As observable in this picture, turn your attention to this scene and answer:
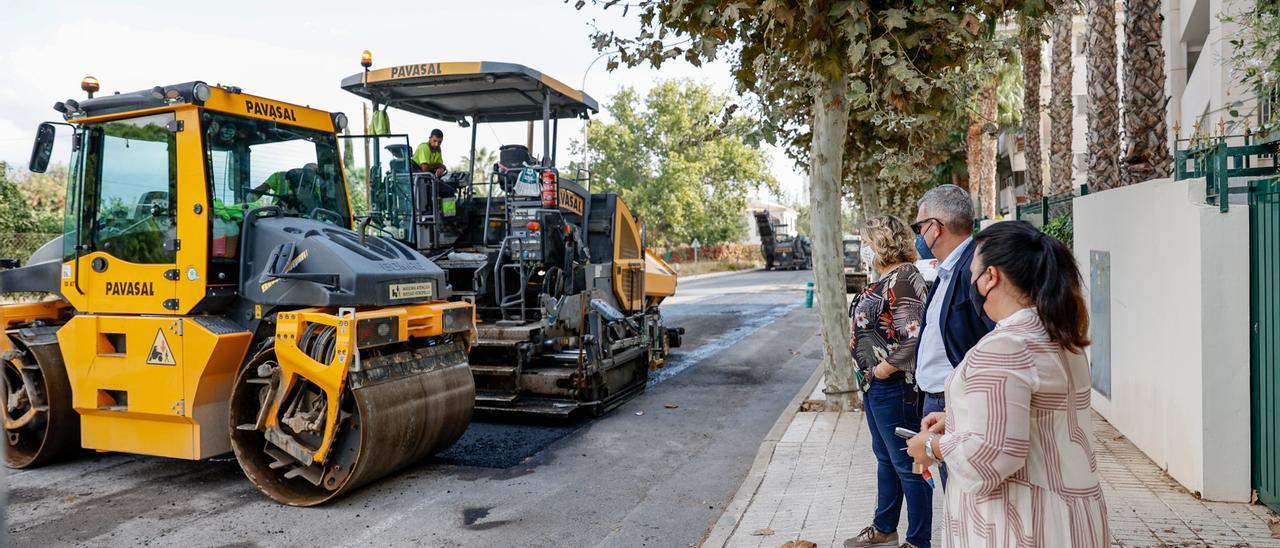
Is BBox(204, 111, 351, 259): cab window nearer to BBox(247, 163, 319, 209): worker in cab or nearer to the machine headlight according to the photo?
BBox(247, 163, 319, 209): worker in cab

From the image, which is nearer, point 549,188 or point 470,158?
point 549,188

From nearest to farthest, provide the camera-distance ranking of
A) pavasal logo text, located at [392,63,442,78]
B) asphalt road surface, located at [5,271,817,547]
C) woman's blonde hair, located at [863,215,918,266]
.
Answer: woman's blonde hair, located at [863,215,918,266] < asphalt road surface, located at [5,271,817,547] < pavasal logo text, located at [392,63,442,78]

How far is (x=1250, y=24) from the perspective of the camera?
8.27 metres

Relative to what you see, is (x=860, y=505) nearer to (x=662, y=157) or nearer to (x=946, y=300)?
(x=946, y=300)

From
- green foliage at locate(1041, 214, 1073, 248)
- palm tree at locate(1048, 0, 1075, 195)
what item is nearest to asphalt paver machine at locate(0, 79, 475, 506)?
green foliage at locate(1041, 214, 1073, 248)

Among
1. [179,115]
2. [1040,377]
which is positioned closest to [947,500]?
[1040,377]

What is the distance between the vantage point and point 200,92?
20.5 feet

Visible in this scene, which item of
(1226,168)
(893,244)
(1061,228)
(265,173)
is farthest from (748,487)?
(1061,228)

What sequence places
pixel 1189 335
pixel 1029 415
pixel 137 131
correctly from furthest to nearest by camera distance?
pixel 137 131, pixel 1189 335, pixel 1029 415

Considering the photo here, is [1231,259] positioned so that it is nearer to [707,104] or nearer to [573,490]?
[573,490]

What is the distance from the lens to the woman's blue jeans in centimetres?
434

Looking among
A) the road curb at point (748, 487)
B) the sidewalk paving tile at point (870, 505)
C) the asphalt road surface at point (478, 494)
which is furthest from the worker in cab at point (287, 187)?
the sidewalk paving tile at point (870, 505)

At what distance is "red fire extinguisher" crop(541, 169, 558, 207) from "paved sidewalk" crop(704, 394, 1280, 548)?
3579mm

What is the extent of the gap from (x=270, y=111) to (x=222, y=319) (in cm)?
164
